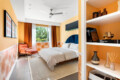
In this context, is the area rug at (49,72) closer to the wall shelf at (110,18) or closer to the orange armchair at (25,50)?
the orange armchair at (25,50)

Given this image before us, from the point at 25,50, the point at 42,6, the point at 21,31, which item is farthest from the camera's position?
the point at 21,31

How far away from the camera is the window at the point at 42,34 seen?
Result: 5.63 metres

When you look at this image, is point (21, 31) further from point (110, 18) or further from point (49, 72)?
point (110, 18)

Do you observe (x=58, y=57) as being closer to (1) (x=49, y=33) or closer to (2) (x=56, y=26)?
(1) (x=49, y=33)

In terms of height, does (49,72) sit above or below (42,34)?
below

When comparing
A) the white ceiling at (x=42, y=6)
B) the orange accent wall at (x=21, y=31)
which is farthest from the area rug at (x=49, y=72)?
the orange accent wall at (x=21, y=31)

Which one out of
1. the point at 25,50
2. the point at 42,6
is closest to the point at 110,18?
the point at 42,6

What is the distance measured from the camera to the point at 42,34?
19.1 feet

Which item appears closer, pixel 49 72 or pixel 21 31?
pixel 49 72

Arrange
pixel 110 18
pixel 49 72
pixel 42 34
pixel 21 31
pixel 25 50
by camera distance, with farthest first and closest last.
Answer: pixel 42 34, pixel 21 31, pixel 25 50, pixel 49 72, pixel 110 18

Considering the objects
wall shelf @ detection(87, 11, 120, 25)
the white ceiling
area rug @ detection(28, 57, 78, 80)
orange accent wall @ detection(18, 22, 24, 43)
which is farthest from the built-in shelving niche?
orange accent wall @ detection(18, 22, 24, 43)

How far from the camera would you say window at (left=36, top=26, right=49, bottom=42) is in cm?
563

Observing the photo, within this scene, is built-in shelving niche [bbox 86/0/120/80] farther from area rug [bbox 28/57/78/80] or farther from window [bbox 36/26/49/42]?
window [bbox 36/26/49/42]

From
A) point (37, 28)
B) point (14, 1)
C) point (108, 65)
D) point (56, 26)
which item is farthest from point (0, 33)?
point (56, 26)
